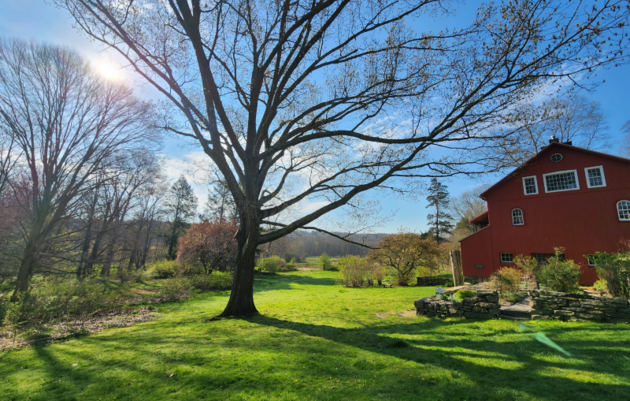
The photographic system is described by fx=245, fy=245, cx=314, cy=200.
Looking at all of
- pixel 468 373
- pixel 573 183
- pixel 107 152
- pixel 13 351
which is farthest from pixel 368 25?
pixel 573 183

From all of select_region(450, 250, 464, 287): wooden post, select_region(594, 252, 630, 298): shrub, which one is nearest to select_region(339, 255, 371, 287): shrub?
select_region(450, 250, 464, 287): wooden post

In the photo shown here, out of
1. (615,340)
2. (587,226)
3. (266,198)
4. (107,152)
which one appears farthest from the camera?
(587,226)

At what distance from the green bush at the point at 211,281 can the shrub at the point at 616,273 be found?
20.1 m

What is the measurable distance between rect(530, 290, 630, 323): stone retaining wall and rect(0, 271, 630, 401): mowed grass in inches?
34.8

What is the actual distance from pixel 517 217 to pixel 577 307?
11.6m

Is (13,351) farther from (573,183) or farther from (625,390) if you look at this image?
(573,183)

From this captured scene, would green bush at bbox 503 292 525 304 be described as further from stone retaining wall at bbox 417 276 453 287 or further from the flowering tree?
stone retaining wall at bbox 417 276 453 287

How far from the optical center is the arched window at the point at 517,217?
52.0 feet

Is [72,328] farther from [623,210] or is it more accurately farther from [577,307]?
[623,210]

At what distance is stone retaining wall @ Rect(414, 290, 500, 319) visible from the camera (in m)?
7.22

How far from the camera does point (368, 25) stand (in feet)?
22.9

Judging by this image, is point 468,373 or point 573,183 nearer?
point 468,373

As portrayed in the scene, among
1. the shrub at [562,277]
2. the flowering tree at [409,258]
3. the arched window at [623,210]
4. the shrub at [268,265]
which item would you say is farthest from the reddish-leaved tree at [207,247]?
the arched window at [623,210]

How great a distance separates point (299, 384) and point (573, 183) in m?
19.5
